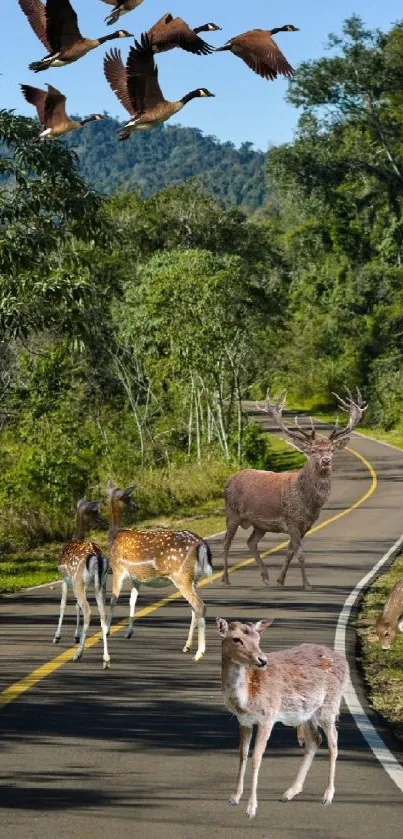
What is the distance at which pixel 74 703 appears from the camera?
13930 millimetres

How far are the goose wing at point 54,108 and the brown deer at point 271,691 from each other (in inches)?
184

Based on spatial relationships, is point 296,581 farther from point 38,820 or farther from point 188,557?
point 38,820

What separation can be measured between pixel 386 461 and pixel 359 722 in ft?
208

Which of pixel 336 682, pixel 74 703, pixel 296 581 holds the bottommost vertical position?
pixel 296 581

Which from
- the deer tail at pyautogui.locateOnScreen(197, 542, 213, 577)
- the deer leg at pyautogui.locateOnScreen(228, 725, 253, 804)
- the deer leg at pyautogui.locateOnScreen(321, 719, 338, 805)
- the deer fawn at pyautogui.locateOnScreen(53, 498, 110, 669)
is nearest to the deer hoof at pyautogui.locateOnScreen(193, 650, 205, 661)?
the deer tail at pyautogui.locateOnScreen(197, 542, 213, 577)

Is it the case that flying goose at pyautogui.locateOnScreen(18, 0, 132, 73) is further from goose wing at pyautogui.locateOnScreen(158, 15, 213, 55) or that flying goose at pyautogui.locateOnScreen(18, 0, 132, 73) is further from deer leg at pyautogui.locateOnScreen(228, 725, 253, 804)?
deer leg at pyautogui.locateOnScreen(228, 725, 253, 804)

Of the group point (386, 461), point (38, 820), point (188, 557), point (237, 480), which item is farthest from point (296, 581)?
point (386, 461)

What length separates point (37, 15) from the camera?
1034 cm

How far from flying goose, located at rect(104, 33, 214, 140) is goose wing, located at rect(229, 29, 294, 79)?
454 mm

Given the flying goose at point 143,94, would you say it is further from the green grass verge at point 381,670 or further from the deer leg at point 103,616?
the deer leg at point 103,616

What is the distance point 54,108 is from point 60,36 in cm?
202

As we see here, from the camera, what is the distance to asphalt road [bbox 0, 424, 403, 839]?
9219 millimetres

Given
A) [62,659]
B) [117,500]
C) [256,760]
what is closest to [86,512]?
[117,500]

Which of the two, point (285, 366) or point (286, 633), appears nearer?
point (286, 633)
